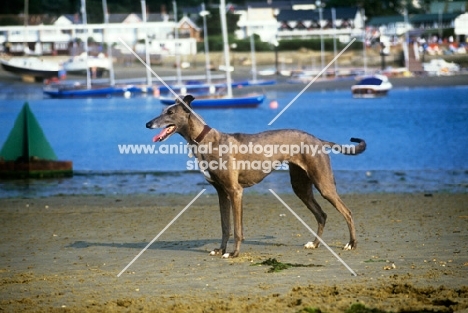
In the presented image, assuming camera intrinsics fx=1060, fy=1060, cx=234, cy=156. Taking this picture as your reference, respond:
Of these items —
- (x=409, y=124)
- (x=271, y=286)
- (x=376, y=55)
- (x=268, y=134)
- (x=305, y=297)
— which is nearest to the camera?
(x=305, y=297)

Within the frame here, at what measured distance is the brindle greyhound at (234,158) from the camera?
13633mm

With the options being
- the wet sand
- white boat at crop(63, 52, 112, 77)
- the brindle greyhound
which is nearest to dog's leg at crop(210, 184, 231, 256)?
the brindle greyhound

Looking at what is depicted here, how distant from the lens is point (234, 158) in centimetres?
1373

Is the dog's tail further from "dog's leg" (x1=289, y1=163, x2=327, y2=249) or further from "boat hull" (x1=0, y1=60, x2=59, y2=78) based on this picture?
"boat hull" (x1=0, y1=60, x2=59, y2=78)

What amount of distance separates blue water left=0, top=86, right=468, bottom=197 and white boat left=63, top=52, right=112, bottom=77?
664 cm

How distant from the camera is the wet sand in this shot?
1100 cm

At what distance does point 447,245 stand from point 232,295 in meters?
4.18

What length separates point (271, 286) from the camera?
1171cm

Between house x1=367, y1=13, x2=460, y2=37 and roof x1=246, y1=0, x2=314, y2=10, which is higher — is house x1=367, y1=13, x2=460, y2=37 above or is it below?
below

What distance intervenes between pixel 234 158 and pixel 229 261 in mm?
1341

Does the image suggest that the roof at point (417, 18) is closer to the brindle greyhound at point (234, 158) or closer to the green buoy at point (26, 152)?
the green buoy at point (26, 152)

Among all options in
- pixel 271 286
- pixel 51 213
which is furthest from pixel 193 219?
pixel 271 286

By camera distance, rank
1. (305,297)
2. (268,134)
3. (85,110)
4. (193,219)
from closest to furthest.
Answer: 1. (305,297)
2. (268,134)
3. (193,219)
4. (85,110)

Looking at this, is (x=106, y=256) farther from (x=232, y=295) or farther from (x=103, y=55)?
(x=103, y=55)
